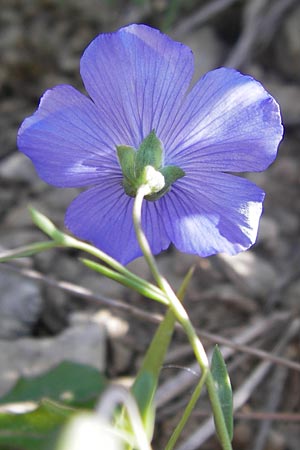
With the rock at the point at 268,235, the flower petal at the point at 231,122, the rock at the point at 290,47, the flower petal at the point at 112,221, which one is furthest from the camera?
the rock at the point at 290,47

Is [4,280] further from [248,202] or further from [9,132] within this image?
[248,202]

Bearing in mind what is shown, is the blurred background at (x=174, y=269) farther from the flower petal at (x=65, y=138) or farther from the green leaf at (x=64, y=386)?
the flower petal at (x=65, y=138)

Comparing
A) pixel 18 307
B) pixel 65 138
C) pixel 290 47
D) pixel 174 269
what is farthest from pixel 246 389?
pixel 290 47

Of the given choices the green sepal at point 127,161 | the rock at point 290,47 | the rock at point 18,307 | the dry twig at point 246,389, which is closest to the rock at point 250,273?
the dry twig at point 246,389

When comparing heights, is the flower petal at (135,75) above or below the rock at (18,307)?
above

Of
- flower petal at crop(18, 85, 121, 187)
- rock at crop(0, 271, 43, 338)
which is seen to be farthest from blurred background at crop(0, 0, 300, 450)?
flower petal at crop(18, 85, 121, 187)

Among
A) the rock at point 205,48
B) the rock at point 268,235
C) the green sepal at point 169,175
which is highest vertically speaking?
the rock at point 205,48

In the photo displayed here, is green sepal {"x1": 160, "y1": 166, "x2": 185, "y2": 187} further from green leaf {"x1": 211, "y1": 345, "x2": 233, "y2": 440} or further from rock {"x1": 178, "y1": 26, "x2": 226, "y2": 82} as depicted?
rock {"x1": 178, "y1": 26, "x2": 226, "y2": 82}
